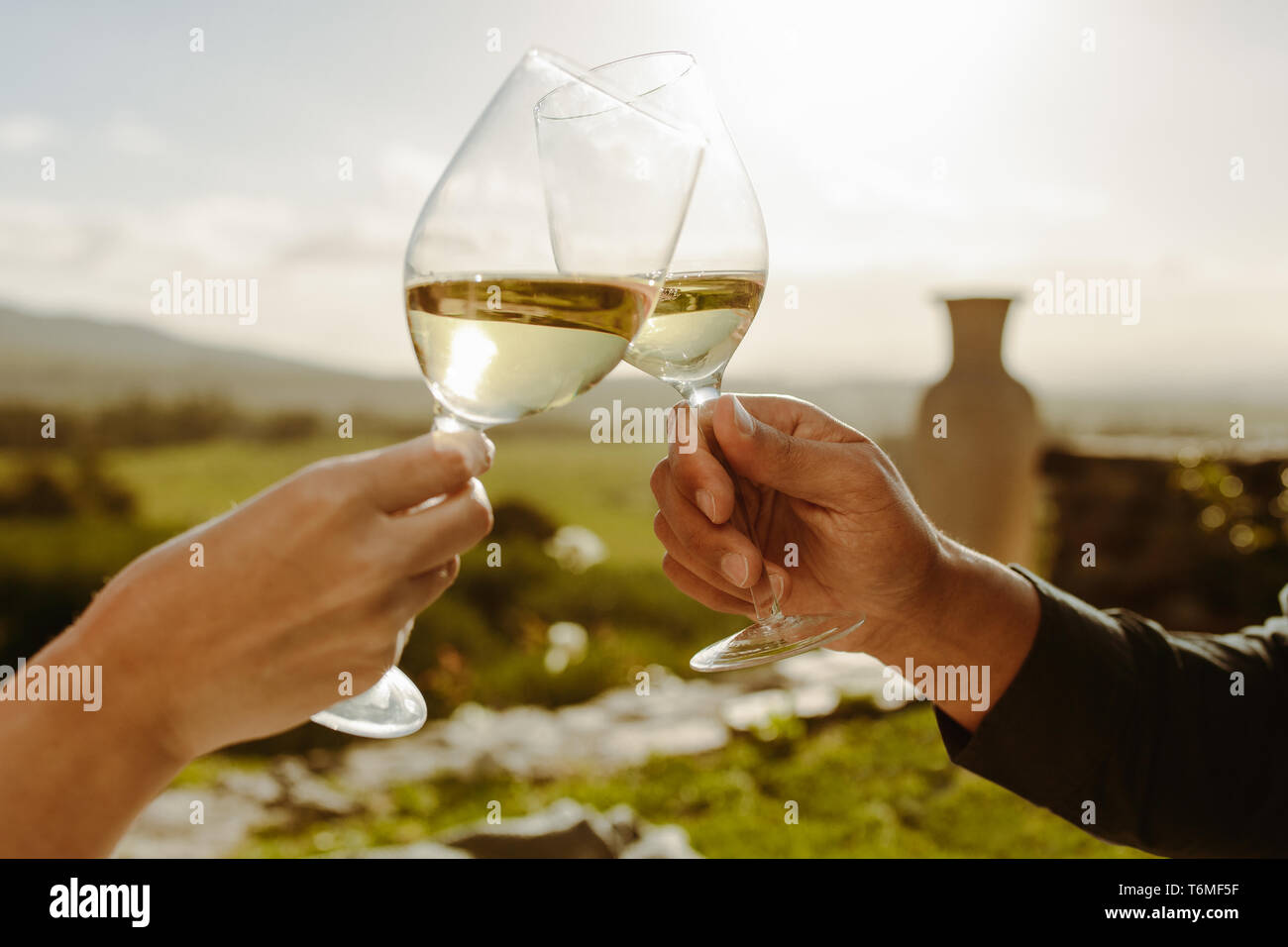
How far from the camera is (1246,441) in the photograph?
566cm

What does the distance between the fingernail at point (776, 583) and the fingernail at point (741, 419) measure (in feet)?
0.89

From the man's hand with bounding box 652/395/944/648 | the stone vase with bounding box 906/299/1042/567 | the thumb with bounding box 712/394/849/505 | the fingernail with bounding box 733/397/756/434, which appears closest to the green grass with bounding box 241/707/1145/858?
the stone vase with bounding box 906/299/1042/567

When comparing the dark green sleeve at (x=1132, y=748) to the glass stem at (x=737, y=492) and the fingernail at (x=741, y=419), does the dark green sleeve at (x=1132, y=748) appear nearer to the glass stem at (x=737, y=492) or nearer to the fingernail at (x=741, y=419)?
the glass stem at (x=737, y=492)

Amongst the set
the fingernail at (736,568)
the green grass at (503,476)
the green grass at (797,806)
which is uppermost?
the fingernail at (736,568)

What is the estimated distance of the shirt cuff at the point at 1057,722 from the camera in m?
1.52

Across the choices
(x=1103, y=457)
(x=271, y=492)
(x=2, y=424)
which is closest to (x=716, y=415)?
(x=271, y=492)

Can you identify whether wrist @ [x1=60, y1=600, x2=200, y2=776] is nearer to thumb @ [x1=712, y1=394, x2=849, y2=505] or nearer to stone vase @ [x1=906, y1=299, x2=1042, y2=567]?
thumb @ [x1=712, y1=394, x2=849, y2=505]

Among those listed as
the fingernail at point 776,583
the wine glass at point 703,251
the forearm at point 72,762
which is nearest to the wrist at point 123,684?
the forearm at point 72,762

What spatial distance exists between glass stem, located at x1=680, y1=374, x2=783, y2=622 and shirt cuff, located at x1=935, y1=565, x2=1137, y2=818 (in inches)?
14.9

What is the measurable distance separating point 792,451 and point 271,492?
0.74m

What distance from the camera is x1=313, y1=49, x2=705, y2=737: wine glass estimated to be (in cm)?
90

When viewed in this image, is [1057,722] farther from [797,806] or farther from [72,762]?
[797,806]

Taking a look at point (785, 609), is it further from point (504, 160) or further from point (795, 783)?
point (795, 783)

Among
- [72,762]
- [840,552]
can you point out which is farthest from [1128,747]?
[72,762]
